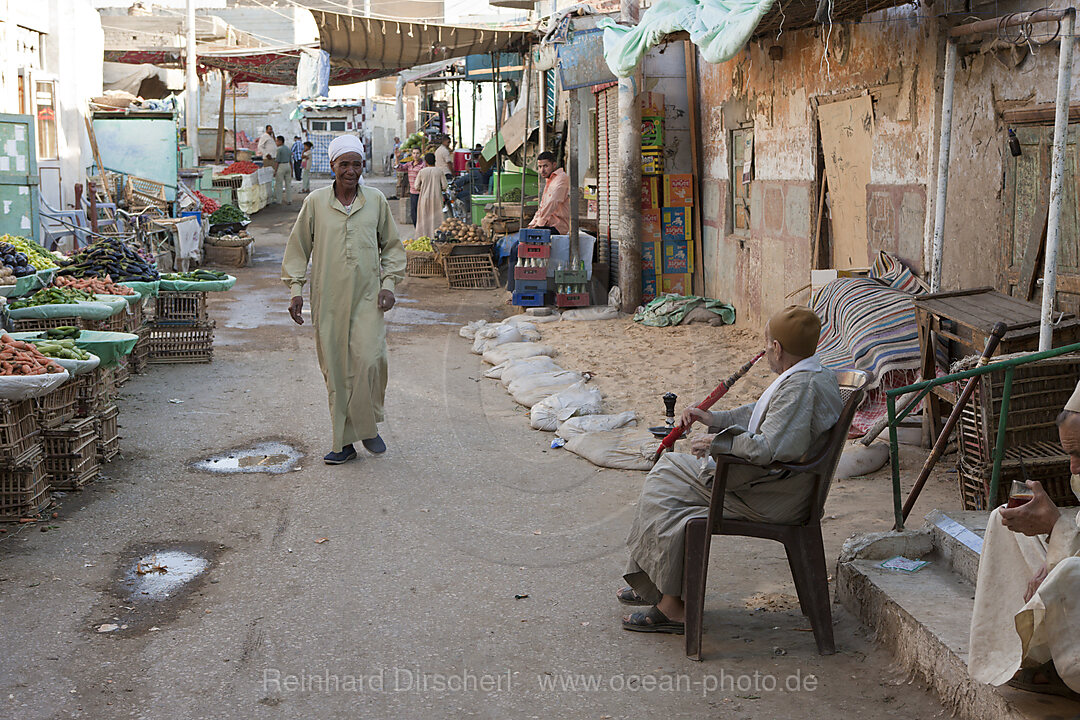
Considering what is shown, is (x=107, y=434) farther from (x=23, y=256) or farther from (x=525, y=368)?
(x=525, y=368)

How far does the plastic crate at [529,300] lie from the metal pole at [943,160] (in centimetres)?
754

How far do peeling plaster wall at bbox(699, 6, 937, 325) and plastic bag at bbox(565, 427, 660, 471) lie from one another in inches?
92.1

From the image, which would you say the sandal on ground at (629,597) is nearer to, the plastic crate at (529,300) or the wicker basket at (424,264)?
the plastic crate at (529,300)

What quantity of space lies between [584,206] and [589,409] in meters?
9.91

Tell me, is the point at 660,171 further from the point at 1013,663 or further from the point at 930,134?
the point at 1013,663

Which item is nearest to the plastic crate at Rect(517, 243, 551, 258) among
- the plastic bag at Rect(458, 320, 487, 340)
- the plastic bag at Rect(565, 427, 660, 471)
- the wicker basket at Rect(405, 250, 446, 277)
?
the plastic bag at Rect(458, 320, 487, 340)

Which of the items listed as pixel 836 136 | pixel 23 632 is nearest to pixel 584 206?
pixel 836 136

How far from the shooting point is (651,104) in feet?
42.9

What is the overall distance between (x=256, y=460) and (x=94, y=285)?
283cm

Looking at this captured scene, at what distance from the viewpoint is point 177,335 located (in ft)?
33.7

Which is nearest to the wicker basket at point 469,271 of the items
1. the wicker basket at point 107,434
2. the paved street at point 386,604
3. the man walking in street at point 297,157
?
the paved street at point 386,604

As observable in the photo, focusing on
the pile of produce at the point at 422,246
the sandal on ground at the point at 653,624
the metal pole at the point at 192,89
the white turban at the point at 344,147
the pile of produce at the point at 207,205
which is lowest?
the sandal on ground at the point at 653,624

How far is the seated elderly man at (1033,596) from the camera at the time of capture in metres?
2.84

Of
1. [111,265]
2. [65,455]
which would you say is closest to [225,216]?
[111,265]
